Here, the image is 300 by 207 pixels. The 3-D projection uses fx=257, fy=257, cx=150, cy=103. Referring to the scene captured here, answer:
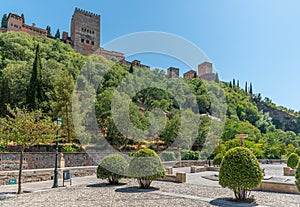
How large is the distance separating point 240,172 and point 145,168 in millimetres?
4094

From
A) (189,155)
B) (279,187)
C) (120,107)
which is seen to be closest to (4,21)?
(120,107)

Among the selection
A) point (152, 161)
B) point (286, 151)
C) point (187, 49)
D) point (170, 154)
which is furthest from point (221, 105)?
point (152, 161)

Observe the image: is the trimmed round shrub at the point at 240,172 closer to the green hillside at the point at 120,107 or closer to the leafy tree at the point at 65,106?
the green hillside at the point at 120,107

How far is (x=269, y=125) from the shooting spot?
90562 millimetres

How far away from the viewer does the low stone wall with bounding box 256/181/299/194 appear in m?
9.92

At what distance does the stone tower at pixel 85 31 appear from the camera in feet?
262

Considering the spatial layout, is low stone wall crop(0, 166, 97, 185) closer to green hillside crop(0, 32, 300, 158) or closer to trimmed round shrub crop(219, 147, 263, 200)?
green hillside crop(0, 32, 300, 158)

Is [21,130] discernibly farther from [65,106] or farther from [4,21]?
[4,21]

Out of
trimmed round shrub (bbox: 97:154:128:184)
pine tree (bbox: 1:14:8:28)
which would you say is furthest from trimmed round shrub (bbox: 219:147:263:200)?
pine tree (bbox: 1:14:8:28)

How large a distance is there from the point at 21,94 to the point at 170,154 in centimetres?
1992

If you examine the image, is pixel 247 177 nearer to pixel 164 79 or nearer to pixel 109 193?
pixel 109 193

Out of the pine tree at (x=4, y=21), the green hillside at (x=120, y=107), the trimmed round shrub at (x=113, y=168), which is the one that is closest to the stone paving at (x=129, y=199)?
the trimmed round shrub at (x=113, y=168)

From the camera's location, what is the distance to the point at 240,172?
7777 mm

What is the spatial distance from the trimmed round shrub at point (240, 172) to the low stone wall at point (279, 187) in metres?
2.94
